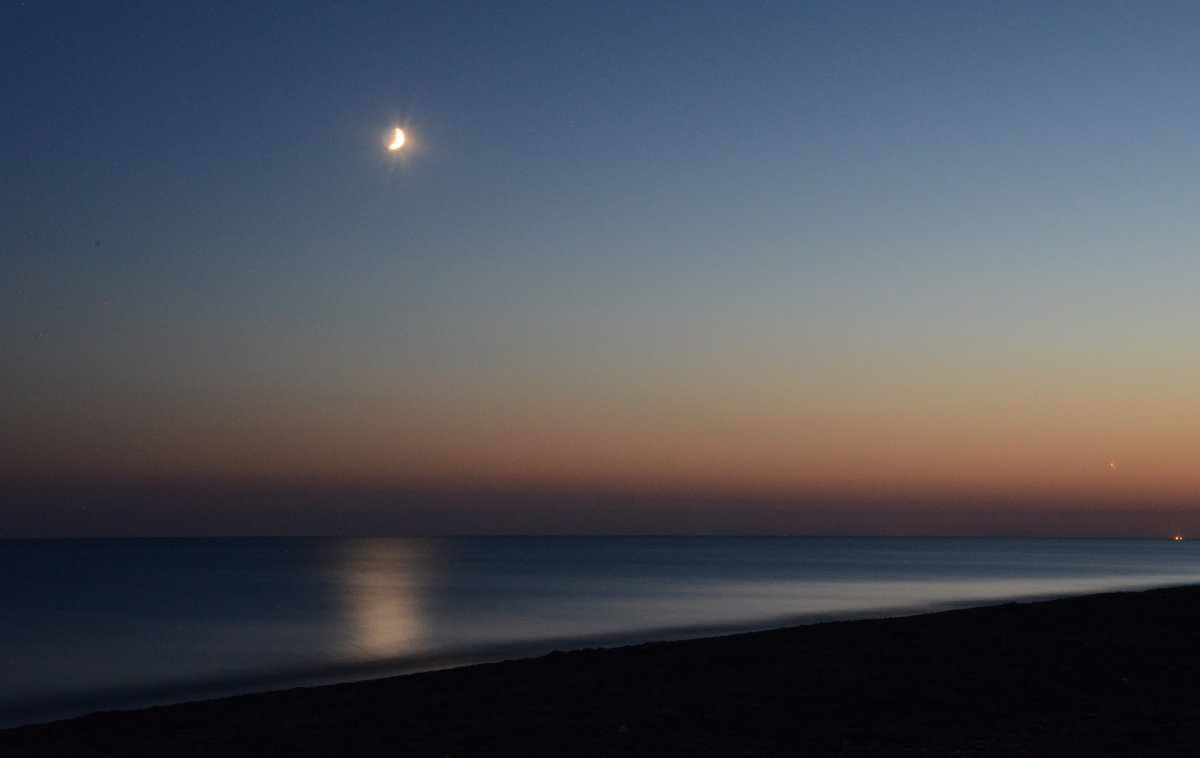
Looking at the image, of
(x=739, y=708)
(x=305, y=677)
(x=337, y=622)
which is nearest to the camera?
(x=739, y=708)

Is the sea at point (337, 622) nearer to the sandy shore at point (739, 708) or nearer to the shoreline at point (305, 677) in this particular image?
the shoreline at point (305, 677)

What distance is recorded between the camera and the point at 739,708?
12930 mm

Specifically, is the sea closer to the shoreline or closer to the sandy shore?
the shoreline

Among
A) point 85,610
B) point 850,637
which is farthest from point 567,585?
point 850,637

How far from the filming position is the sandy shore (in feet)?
35.7

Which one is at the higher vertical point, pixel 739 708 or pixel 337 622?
pixel 337 622

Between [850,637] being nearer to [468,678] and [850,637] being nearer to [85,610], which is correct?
[468,678]

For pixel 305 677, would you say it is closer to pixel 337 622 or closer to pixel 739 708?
pixel 739 708

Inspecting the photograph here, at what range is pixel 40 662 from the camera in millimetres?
29125

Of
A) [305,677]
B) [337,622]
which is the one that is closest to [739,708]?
[305,677]

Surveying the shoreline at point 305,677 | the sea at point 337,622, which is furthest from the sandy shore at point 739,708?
the sea at point 337,622

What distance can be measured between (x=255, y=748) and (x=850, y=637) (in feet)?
39.9

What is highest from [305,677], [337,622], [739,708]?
[337,622]

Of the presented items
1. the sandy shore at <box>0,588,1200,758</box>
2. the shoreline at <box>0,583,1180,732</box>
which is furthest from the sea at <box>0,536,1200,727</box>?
the sandy shore at <box>0,588,1200,758</box>
